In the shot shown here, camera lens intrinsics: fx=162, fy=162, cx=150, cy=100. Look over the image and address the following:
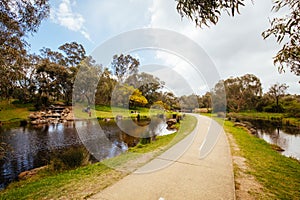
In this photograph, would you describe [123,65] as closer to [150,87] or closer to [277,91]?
[150,87]

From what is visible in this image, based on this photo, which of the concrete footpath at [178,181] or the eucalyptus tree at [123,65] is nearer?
the concrete footpath at [178,181]

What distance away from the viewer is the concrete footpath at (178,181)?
275 cm

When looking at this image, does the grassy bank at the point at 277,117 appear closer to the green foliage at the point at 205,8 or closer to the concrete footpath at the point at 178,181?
the concrete footpath at the point at 178,181

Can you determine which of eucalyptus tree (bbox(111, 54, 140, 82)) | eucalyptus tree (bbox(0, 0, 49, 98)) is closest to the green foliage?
eucalyptus tree (bbox(0, 0, 49, 98))

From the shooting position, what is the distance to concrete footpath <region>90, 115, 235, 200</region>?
9.04 feet

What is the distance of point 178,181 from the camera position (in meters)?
3.28

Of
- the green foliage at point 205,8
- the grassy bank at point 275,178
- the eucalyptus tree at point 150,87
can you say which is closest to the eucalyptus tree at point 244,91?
the eucalyptus tree at point 150,87

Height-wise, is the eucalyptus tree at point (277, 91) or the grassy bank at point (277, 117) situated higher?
the eucalyptus tree at point (277, 91)

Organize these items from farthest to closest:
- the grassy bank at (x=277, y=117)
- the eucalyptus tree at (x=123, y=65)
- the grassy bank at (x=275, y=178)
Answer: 1. the eucalyptus tree at (x=123, y=65)
2. the grassy bank at (x=277, y=117)
3. the grassy bank at (x=275, y=178)

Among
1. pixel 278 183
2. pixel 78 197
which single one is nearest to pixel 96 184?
pixel 78 197

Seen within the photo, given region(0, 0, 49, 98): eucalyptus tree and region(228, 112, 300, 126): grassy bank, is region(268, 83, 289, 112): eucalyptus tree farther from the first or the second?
region(0, 0, 49, 98): eucalyptus tree

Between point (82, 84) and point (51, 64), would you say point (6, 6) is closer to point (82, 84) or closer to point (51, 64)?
point (82, 84)

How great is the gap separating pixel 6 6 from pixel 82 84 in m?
26.6

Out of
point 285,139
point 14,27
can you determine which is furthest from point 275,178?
point 285,139
